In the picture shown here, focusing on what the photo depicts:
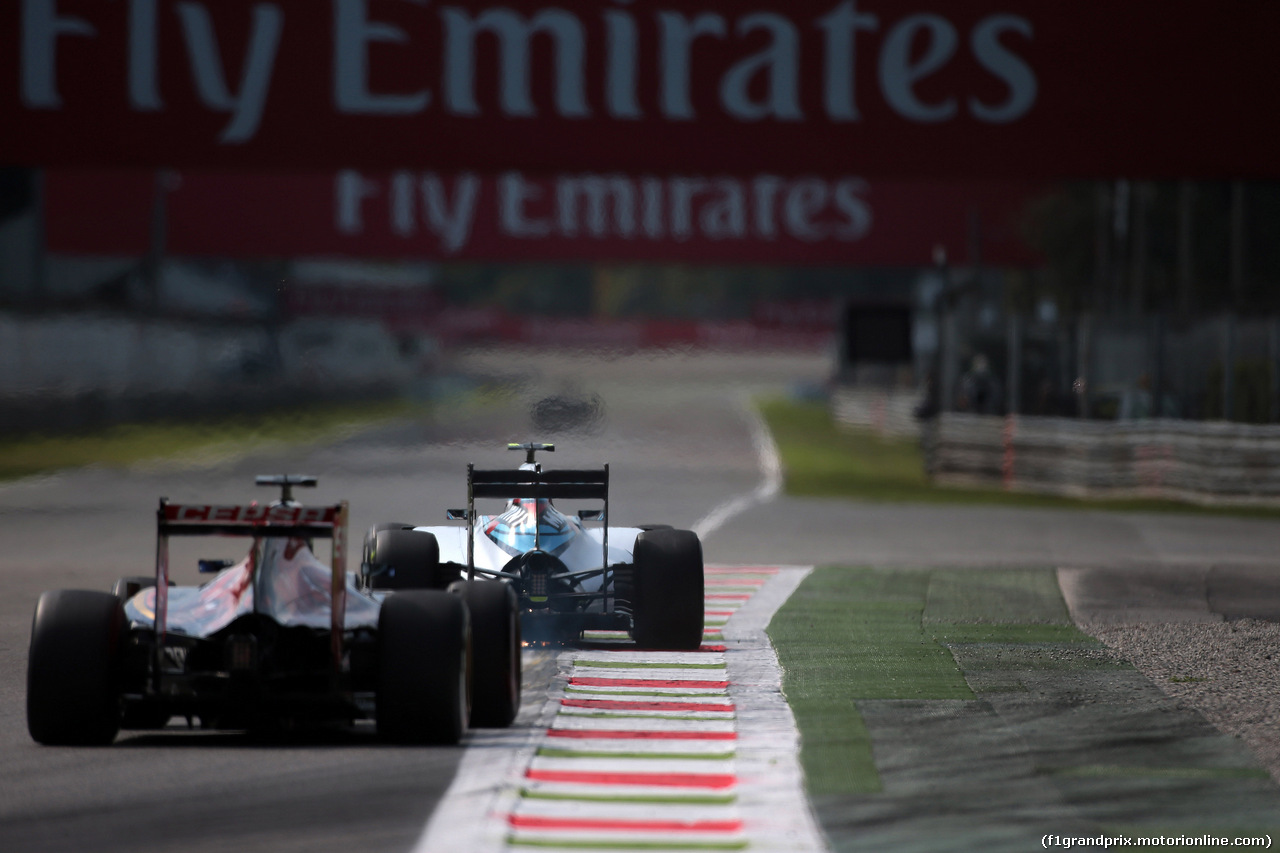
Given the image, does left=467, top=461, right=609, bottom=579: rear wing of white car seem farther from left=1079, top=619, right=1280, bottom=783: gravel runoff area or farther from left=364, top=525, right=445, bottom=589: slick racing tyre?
left=1079, top=619, right=1280, bottom=783: gravel runoff area

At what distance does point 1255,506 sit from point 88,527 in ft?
47.8

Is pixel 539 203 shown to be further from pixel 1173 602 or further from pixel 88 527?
pixel 1173 602

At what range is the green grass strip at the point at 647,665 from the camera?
1009 centimetres

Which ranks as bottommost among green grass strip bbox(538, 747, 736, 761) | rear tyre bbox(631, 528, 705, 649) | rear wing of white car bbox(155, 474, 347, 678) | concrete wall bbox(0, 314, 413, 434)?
green grass strip bbox(538, 747, 736, 761)

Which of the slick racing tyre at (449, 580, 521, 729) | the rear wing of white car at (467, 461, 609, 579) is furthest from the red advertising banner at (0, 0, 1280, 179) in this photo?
the slick racing tyre at (449, 580, 521, 729)

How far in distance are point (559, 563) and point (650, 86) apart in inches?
472

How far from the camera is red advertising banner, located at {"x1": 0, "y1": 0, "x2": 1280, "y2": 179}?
21500 mm

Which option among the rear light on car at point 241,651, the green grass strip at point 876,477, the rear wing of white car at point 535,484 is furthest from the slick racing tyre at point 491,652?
the green grass strip at point 876,477

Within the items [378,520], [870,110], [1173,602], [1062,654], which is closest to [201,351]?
[378,520]

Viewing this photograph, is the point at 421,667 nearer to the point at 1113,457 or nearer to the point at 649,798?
the point at 649,798

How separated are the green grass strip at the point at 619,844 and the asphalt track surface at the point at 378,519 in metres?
0.44

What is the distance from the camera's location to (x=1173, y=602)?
45.2 feet

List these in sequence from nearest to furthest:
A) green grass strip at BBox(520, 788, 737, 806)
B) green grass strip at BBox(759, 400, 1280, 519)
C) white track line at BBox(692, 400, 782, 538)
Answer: green grass strip at BBox(520, 788, 737, 806), white track line at BBox(692, 400, 782, 538), green grass strip at BBox(759, 400, 1280, 519)

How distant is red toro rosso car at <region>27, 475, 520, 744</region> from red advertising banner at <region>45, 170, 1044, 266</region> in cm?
3002
